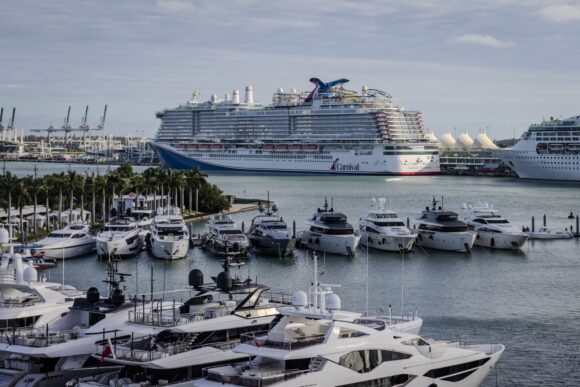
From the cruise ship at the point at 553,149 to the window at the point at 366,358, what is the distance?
11776 centimetres

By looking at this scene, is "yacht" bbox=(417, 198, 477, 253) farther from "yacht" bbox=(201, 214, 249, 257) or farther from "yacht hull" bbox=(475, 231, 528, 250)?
"yacht" bbox=(201, 214, 249, 257)

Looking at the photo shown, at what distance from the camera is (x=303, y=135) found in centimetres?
16725

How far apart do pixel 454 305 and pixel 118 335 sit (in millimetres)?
19716

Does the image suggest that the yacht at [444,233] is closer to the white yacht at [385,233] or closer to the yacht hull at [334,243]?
the white yacht at [385,233]

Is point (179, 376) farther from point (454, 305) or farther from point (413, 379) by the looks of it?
point (454, 305)

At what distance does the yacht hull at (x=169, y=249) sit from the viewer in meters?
59.6

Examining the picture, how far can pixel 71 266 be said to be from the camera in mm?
56969

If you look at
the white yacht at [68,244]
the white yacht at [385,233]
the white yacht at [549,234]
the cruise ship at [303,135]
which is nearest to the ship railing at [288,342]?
the white yacht at [68,244]

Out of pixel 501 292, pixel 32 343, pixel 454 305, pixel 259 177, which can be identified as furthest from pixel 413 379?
pixel 259 177

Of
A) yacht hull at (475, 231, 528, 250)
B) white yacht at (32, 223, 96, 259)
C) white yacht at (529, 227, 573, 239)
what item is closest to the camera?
white yacht at (32, 223, 96, 259)

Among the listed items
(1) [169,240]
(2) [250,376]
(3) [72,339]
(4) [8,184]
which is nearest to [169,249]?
(1) [169,240]

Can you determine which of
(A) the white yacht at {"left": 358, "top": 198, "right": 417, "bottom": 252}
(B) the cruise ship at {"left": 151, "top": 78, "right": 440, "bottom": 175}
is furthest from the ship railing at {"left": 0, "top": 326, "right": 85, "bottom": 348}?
(B) the cruise ship at {"left": 151, "top": 78, "right": 440, "bottom": 175}

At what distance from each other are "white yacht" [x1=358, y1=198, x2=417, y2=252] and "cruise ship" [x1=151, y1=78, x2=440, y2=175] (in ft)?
303

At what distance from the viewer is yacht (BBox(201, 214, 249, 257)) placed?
60.0 m
